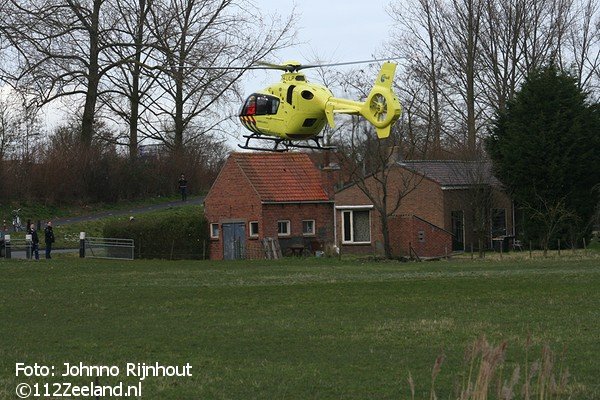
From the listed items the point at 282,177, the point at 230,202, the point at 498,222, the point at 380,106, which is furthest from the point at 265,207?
the point at 380,106

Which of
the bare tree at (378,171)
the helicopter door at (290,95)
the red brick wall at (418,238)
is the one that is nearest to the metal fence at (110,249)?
the bare tree at (378,171)

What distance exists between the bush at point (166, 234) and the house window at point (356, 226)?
7.40 metres

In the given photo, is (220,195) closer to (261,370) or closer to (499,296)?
(499,296)

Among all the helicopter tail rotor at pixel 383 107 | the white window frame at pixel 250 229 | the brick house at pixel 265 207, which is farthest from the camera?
the white window frame at pixel 250 229

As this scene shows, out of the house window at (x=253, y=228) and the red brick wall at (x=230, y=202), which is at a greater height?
the red brick wall at (x=230, y=202)

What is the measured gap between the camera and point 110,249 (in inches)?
2311

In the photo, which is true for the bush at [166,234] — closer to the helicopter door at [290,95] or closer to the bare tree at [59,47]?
the bare tree at [59,47]

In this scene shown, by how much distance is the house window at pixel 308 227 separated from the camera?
60.5 meters

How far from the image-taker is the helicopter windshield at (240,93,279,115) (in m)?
30.0

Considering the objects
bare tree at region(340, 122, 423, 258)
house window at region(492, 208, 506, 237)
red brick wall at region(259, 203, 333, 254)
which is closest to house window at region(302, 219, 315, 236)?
red brick wall at region(259, 203, 333, 254)

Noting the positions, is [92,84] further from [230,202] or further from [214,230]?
[214,230]

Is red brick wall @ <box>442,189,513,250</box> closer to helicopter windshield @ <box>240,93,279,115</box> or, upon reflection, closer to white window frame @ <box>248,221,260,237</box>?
white window frame @ <box>248,221,260,237</box>

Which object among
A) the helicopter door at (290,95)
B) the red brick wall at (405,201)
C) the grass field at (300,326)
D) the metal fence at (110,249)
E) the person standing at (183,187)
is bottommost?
the grass field at (300,326)

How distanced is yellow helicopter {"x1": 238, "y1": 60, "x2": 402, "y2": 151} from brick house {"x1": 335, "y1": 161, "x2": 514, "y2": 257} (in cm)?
2842
